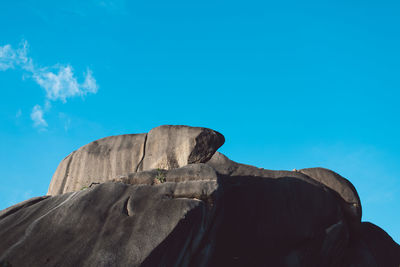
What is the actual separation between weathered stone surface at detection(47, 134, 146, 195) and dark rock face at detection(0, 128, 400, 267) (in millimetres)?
1920

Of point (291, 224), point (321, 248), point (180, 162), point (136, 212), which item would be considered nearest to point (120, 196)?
point (136, 212)

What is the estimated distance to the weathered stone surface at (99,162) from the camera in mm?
17578

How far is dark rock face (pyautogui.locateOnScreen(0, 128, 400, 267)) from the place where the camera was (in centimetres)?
941

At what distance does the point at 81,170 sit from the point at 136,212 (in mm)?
9021

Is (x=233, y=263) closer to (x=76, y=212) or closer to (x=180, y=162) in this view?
(x=180, y=162)

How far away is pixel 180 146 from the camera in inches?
642

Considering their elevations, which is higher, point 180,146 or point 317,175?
point 180,146

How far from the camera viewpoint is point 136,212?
10336mm

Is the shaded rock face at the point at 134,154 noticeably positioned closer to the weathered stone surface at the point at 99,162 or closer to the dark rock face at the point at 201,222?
the weathered stone surface at the point at 99,162

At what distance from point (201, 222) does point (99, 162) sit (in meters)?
9.03

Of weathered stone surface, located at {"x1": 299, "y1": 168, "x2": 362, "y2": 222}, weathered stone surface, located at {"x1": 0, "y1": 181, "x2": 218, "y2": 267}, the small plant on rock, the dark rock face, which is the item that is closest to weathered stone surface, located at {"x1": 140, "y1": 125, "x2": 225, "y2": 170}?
the dark rock face

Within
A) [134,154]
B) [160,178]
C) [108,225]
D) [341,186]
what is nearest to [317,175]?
[341,186]

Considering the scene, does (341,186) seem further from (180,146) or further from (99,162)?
(99,162)

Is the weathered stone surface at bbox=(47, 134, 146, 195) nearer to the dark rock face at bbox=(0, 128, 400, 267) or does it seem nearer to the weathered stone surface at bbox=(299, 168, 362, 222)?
the dark rock face at bbox=(0, 128, 400, 267)
